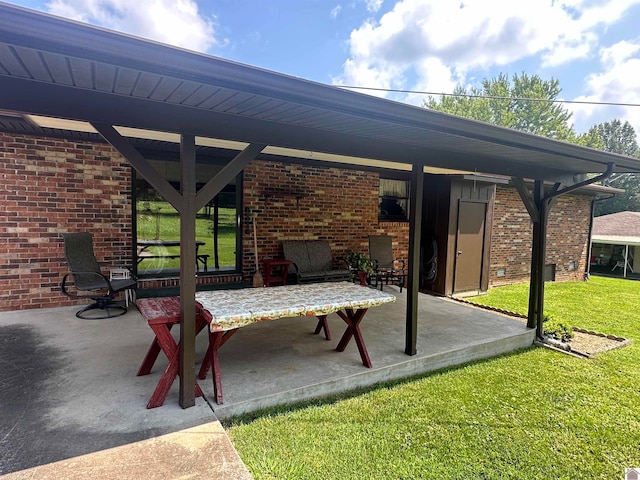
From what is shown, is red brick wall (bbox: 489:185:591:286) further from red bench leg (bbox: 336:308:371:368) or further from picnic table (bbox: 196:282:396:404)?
red bench leg (bbox: 336:308:371:368)

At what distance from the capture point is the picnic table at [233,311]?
8.62 ft

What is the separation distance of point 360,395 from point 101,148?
180 inches

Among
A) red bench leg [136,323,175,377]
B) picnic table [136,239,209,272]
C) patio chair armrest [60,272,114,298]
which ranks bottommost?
red bench leg [136,323,175,377]

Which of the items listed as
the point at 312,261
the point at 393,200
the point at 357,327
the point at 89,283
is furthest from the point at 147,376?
the point at 393,200

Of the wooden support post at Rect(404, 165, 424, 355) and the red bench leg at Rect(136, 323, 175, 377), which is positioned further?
the wooden support post at Rect(404, 165, 424, 355)

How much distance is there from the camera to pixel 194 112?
241cm

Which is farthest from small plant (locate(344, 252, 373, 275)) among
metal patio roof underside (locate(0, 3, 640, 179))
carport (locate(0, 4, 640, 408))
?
metal patio roof underside (locate(0, 3, 640, 179))

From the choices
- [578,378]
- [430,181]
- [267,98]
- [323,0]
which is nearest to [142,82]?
[267,98]

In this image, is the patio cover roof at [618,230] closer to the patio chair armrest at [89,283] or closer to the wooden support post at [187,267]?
the wooden support post at [187,267]

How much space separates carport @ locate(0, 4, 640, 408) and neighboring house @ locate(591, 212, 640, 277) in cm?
1394

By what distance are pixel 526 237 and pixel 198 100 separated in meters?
9.48

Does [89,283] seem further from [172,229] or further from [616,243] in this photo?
[616,243]

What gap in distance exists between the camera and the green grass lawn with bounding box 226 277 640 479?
2.24 meters

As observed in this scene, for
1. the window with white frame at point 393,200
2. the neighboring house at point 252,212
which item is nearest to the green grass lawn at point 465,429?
the neighboring house at point 252,212
